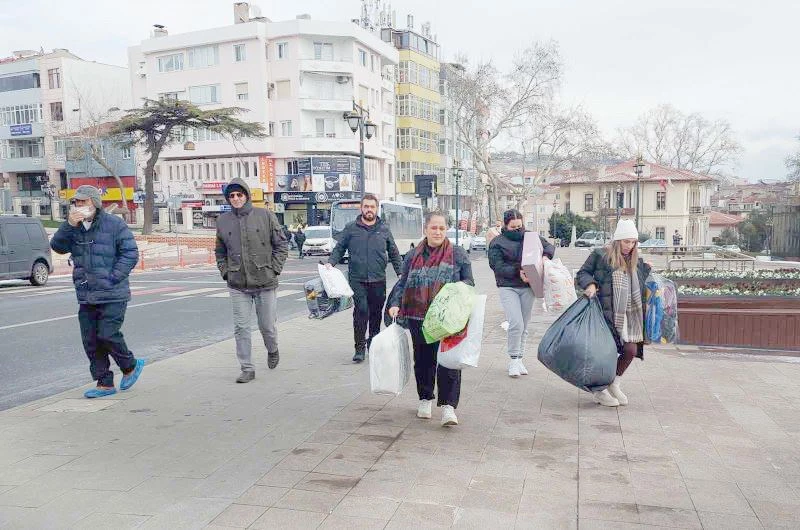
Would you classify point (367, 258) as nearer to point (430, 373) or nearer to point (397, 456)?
point (430, 373)

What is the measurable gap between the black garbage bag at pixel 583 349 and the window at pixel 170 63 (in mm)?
53429

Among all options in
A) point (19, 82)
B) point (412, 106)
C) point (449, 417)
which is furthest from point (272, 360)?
point (19, 82)

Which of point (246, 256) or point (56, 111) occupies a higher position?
point (56, 111)

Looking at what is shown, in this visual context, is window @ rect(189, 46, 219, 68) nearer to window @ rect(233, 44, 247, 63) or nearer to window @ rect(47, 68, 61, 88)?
window @ rect(233, 44, 247, 63)

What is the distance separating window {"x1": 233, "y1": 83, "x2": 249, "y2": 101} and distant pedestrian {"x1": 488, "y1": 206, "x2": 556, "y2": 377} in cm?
4740

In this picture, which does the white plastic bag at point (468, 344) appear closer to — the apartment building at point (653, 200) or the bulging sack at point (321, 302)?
the bulging sack at point (321, 302)

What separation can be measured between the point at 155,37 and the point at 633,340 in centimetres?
5667

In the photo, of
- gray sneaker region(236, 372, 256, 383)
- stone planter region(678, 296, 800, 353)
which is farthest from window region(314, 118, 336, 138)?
gray sneaker region(236, 372, 256, 383)

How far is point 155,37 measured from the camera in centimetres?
5462

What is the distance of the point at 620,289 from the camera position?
5.65 metres

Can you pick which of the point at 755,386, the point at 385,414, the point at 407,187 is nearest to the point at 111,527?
the point at 385,414

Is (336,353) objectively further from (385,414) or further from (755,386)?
(755,386)

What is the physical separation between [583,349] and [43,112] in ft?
201

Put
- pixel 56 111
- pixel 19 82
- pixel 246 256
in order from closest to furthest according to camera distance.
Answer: pixel 246 256
pixel 56 111
pixel 19 82
